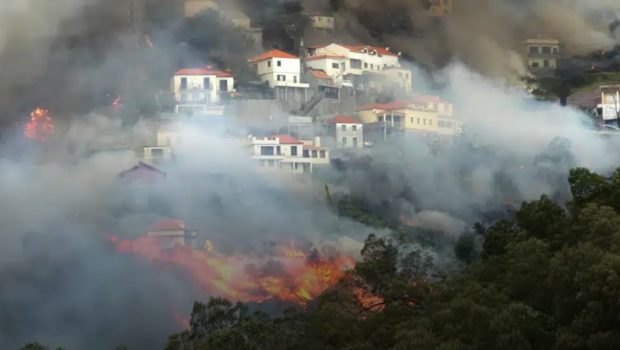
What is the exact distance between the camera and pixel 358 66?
12.6 m

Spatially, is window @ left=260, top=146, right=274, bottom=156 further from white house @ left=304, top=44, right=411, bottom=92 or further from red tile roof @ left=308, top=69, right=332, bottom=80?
white house @ left=304, top=44, right=411, bottom=92

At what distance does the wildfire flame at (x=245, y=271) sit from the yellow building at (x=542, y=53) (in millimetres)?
4379

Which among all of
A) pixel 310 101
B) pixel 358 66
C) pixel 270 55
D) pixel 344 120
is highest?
pixel 270 55

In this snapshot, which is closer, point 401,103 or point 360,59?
point 401,103

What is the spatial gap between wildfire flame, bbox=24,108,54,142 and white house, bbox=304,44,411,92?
3418 millimetres

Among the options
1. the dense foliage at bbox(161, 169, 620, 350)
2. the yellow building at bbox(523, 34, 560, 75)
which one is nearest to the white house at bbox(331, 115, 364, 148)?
the yellow building at bbox(523, 34, 560, 75)

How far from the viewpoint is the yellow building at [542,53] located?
43.1 ft

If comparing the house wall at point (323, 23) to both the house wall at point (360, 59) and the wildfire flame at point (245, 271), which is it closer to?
the house wall at point (360, 59)

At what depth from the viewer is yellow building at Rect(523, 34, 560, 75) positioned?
13133mm

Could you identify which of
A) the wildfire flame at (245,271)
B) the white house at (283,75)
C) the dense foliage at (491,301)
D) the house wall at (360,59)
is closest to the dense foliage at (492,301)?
the dense foliage at (491,301)

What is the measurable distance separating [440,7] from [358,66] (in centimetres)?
190

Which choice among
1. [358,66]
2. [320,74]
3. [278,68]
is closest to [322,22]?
[358,66]

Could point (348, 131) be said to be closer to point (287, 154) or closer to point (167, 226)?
point (287, 154)

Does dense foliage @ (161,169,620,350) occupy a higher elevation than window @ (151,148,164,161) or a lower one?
lower
